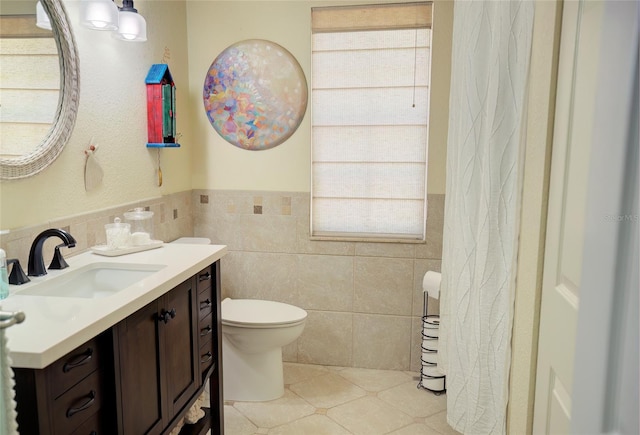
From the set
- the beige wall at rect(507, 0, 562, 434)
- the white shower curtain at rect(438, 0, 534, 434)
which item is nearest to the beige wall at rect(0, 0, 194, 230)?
the white shower curtain at rect(438, 0, 534, 434)

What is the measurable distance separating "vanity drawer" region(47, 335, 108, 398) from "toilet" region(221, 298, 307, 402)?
1.30 m

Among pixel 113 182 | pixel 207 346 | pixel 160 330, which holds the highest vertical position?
pixel 113 182

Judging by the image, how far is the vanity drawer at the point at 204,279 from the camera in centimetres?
187

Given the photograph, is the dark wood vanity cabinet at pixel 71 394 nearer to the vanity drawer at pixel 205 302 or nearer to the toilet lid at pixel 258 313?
the vanity drawer at pixel 205 302

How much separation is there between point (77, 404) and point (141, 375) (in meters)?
0.28

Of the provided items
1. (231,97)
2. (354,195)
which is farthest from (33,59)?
(354,195)

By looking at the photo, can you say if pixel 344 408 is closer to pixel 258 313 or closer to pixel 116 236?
pixel 258 313

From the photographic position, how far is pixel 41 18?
1700mm

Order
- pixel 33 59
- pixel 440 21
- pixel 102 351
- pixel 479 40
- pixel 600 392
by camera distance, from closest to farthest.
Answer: pixel 600 392, pixel 102 351, pixel 479 40, pixel 33 59, pixel 440 21

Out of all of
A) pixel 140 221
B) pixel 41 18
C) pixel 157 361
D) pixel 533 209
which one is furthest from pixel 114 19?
pixel 533 209

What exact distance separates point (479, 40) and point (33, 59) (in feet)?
4.88

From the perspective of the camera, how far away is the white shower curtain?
1418 millimetres

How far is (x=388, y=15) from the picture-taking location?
282 centimetres

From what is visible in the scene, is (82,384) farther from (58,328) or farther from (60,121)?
(60,121)
